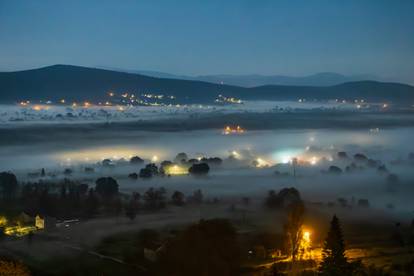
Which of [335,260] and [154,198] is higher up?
[335,260]

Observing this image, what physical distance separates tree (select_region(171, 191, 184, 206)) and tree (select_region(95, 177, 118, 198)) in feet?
7.60

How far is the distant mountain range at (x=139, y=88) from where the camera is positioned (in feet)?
159

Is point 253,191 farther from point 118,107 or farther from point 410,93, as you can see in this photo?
point 410,93

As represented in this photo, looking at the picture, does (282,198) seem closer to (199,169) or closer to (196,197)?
(196,197)

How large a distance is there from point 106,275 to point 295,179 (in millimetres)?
14479

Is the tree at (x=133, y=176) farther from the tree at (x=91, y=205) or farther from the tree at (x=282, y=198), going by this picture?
the tree at (x=282, y=198)

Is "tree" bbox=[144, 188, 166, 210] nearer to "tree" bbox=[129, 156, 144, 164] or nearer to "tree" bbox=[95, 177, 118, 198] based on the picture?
"tree" bbox=[95, 177, 118, 198]

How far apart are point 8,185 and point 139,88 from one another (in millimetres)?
35758

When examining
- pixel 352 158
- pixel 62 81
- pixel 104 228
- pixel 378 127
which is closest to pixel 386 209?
pixel 104 228

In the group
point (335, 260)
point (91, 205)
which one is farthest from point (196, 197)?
point (335, 260)

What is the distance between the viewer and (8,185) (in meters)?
20.8

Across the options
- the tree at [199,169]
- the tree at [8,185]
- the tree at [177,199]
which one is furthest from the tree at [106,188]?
the tree at [199,169]

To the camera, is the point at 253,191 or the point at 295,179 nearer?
the point at 253,191

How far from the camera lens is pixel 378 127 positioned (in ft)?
164
